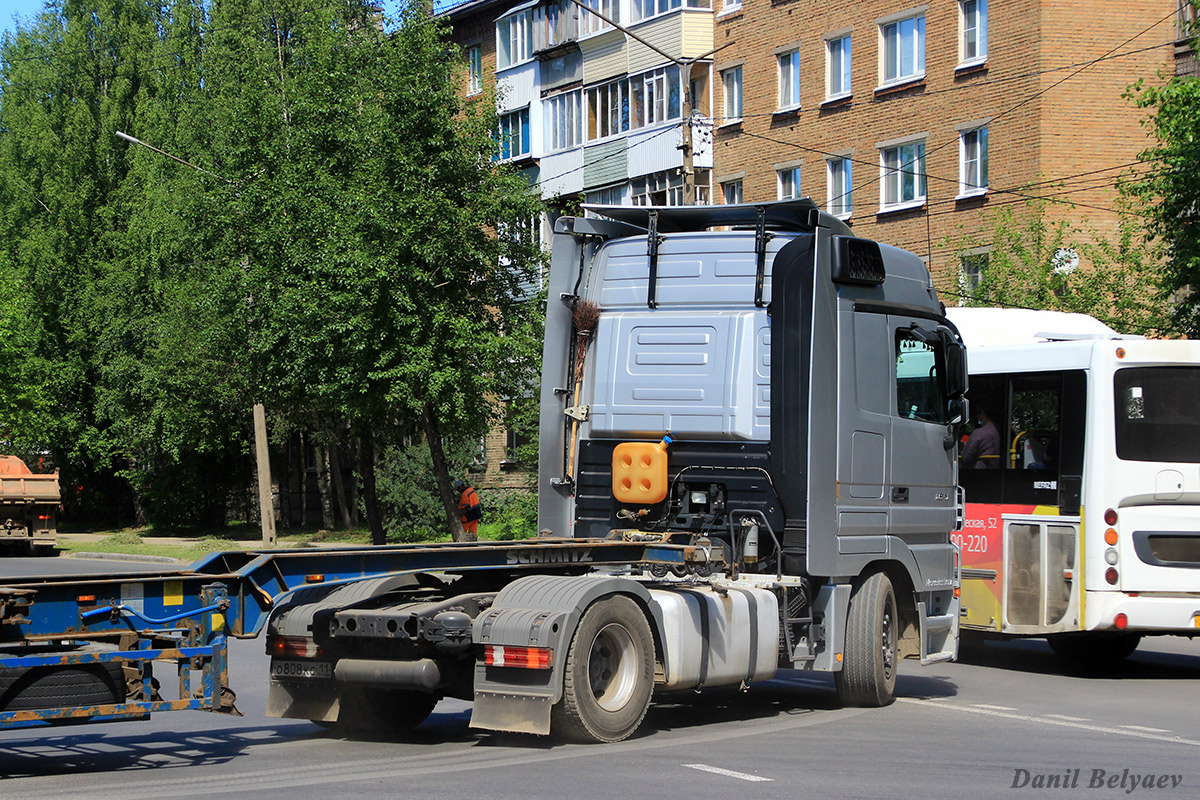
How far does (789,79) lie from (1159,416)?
26.9m

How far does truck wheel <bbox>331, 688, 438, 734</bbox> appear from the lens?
8.52m

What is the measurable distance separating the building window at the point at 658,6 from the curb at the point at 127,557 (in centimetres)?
1969

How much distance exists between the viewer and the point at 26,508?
36.1 meters

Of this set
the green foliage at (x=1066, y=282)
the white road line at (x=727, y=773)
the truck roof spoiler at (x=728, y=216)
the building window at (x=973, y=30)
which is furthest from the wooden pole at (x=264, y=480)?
the white road line at (x=727, y=773)

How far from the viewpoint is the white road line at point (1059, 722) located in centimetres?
892

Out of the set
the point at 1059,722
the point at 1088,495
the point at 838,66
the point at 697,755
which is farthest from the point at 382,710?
the point at 838,66

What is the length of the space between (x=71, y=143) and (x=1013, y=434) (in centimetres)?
4362

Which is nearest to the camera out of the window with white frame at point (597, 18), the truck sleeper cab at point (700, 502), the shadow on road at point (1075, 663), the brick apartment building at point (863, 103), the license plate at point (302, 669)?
the truck sleeper cab at point (700, 502)

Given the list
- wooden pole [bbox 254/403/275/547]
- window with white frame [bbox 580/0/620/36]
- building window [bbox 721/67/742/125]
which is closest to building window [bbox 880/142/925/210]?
building window [bbox 721/67/742/125]

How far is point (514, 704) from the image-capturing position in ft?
24.8

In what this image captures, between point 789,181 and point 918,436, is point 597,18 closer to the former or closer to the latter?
point 789,181

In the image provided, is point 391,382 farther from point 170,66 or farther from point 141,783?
point 170,66

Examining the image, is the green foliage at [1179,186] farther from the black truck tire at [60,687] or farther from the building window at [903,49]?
the black truck tire at [60,687]

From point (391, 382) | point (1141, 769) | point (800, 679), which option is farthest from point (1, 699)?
point (391, 382)
